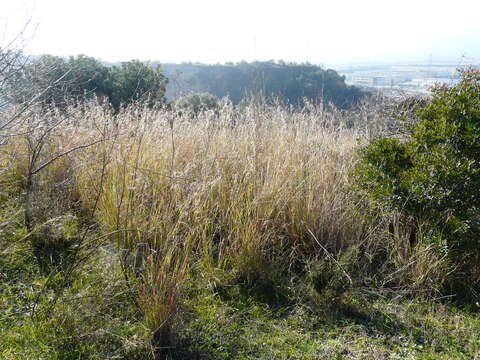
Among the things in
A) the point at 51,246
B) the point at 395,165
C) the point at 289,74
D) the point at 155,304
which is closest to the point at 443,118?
the point at 395,165

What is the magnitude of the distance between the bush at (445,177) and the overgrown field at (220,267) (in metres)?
0.15

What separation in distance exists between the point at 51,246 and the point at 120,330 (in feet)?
3.64

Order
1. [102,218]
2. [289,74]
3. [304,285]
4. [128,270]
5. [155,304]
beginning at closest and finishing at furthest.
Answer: [155,304] → [128,270] → [304,285] → [102,218] → [289,74]

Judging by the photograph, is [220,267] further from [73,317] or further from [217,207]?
[73,317]

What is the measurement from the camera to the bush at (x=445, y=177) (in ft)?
9.21

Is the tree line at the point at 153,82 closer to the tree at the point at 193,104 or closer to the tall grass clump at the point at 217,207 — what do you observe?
the tree at the point at 193,104

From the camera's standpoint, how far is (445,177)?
9.17ft

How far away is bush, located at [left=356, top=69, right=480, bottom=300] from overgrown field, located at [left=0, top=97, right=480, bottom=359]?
0.49 feet

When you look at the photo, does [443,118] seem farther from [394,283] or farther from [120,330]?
[120,330]

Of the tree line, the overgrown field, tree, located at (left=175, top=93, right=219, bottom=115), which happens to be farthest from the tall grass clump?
tree, located at (left=175, top=93, right=219, bottom=115)

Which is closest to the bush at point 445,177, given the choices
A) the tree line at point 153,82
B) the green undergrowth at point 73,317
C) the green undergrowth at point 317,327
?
the green undergrowth at point 317,327

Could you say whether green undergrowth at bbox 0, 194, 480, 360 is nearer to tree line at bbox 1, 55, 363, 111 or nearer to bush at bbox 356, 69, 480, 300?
bush at bbox 356, 69, 480, 300

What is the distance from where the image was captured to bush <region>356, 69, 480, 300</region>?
2.81 m

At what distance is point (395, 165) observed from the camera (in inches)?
124
